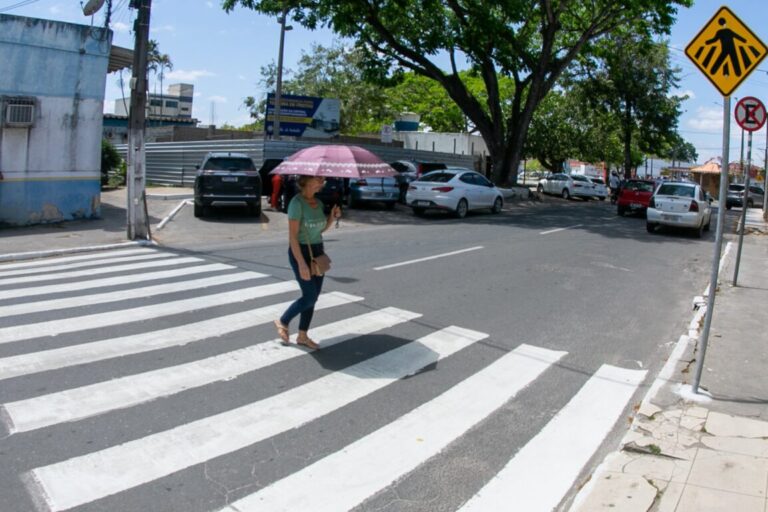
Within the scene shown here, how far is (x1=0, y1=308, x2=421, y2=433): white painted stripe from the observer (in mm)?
4781

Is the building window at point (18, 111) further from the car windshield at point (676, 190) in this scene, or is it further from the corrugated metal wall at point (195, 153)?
the car windshield at point (676, 190)

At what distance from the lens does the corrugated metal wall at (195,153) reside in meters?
24.6

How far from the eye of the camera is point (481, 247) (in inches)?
562

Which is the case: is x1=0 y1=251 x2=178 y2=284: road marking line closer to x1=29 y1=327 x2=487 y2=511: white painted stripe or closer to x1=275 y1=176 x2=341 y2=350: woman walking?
x1=275 y1=176 x2=341 y2=350: woman walking

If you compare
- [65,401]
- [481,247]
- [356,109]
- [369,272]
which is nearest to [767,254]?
[481,247]

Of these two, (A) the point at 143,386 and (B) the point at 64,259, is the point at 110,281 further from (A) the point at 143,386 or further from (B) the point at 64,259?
(A) the point at 143,386

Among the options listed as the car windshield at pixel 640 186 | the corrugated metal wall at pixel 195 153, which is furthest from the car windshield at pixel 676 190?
the corrugated metal wall at pixel 195 153

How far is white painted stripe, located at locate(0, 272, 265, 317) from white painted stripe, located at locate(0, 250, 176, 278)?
2026 millimetres

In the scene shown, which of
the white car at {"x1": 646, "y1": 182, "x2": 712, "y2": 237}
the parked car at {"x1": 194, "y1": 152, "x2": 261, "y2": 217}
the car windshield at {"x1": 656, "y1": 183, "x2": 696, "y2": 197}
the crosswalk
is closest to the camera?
the crosswalk

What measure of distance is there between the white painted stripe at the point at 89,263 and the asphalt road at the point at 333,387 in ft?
0.62

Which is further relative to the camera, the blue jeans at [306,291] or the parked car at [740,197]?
the parked car at [740,197]

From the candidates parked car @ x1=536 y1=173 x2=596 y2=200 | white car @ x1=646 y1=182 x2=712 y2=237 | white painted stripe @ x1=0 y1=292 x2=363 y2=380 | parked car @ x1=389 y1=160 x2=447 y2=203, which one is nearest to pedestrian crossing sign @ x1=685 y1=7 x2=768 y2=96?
white painted stripe @ x1=0 y1=292 x2=363 y2=380

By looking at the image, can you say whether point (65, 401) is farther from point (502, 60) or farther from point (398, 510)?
point (502, 60)

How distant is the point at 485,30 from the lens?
84.6 ft
